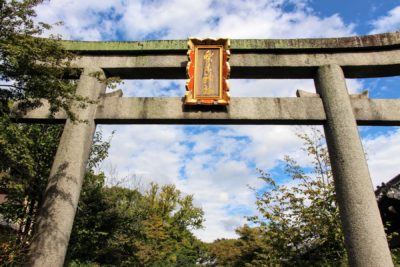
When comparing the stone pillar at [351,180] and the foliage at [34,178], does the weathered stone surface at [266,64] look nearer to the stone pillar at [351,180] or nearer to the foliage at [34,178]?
the stone pillar at [351,180]

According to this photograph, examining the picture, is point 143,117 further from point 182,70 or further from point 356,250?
point 356,250

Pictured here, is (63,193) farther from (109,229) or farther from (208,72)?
(109,229)

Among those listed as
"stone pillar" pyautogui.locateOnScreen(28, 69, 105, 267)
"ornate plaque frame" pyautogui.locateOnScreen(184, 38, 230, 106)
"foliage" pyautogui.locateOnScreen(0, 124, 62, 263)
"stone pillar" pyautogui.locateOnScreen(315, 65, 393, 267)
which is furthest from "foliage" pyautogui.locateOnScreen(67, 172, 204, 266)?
"stone pillar" pyautogui.locateOnScreen(315, 65, 393, 267)

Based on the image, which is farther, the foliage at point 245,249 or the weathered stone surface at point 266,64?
the foliage at point 245,249

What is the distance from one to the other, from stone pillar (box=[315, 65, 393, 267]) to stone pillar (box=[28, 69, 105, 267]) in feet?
15.0

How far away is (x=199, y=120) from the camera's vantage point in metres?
6.28

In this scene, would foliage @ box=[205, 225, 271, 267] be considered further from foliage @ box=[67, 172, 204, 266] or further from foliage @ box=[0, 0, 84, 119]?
foliage @ box=[0, 0, 84, 119]

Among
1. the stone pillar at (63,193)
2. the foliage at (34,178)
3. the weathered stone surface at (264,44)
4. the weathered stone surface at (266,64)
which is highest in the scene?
the weathered stone surface at (264,44)

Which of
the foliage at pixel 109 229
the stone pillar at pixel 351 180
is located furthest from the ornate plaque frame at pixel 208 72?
the foliage at pixel 109 229

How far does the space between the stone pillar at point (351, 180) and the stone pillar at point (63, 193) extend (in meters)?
4.58

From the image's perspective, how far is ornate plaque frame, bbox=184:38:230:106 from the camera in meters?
6.31

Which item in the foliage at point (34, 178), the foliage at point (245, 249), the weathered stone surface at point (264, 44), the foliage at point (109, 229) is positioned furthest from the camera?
the foliage at point (245, 249)

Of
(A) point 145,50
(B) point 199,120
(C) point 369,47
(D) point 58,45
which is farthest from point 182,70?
(C) point 369,47

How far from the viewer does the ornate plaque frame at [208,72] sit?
6312mm
